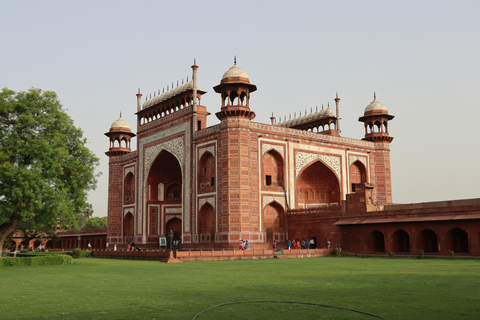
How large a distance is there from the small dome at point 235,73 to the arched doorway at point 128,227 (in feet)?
53.7

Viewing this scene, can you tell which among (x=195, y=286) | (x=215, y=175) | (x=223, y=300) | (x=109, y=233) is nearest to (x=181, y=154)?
(x=215, y=175)

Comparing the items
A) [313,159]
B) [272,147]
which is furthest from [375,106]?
[272,147]

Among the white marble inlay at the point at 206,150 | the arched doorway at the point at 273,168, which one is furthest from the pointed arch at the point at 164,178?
the arched doorway at the point at 273,168

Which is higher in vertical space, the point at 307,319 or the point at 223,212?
the point at 223,212

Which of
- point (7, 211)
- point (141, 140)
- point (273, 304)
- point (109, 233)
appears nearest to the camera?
point (273, 304)

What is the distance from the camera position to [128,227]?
4216 cm

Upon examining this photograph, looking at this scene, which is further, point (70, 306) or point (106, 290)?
point (106, 290)

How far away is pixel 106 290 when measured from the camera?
954 centimetres

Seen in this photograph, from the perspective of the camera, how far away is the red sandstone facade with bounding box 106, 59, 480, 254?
26.5 metres

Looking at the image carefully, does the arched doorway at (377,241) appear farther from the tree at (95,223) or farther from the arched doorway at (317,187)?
the tree at (95,223)

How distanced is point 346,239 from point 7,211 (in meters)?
17.4

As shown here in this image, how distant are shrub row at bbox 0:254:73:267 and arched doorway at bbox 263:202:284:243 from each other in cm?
1406

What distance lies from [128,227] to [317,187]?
16647 mm

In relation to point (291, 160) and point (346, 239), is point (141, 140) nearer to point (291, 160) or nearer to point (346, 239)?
point (291, 160)
